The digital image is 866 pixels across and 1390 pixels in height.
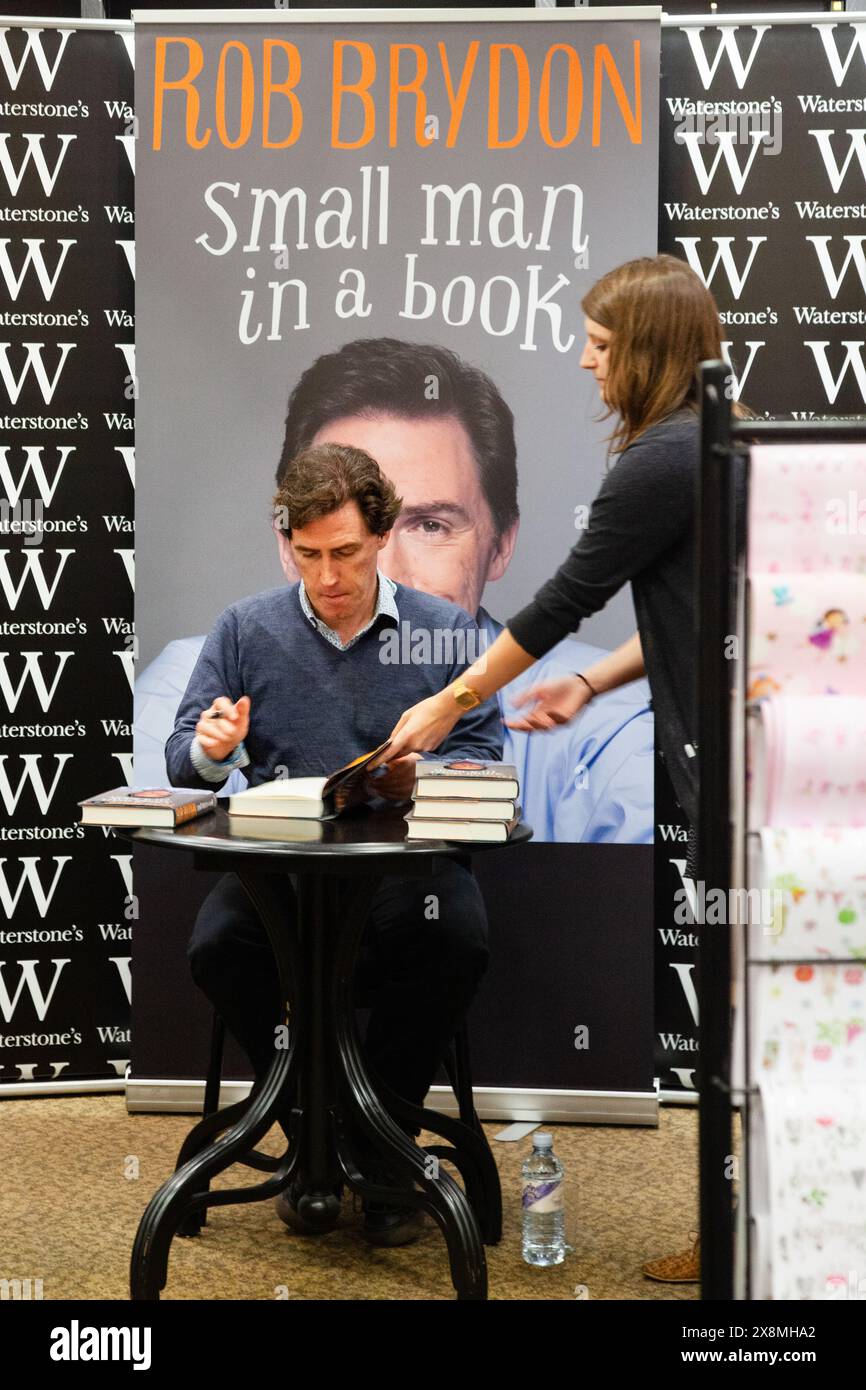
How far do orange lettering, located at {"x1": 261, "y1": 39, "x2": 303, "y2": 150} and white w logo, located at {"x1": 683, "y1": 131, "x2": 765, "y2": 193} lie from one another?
3.16 ft

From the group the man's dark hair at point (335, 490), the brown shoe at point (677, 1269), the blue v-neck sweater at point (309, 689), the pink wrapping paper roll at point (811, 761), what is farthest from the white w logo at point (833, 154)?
the brown shoe at point (677, 1269)

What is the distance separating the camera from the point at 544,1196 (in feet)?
8.18

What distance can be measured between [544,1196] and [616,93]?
246cm

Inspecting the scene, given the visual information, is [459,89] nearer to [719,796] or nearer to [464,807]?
[464,807]

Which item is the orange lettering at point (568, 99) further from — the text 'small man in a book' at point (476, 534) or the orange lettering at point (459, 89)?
the text 'small man in a book' at point (476, 534)

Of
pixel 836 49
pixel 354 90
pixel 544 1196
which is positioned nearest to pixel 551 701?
pixel 544 1196

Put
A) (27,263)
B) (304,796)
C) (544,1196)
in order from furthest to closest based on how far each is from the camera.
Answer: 1. (27,263)
2. (544,1196)
3. (304,796)

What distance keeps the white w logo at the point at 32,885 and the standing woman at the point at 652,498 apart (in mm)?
1742

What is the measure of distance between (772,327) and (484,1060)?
1958 mm

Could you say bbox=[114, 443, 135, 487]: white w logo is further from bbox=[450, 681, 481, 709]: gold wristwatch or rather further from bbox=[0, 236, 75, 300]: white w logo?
bbox=[450, 681, 481, 709]: gold wristwatch

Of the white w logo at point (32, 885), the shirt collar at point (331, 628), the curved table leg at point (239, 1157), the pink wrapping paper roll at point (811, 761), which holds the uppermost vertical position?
the shirt collar at point (331, 628)

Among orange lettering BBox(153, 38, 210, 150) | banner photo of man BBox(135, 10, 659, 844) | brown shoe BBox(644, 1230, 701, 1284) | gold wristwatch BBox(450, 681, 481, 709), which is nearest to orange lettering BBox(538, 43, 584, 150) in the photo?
banner photo of man BBox(135, 10, 659, 844)

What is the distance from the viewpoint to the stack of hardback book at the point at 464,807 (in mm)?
2158

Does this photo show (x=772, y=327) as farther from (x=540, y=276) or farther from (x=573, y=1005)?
(x=573, y=1005)
